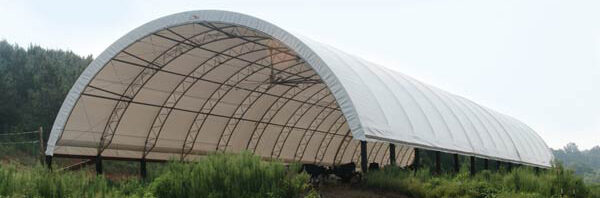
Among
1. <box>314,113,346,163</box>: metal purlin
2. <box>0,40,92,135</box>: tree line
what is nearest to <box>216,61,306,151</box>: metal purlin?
<box>314,113,346,163</box>: metal purlin

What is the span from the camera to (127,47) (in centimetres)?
2259

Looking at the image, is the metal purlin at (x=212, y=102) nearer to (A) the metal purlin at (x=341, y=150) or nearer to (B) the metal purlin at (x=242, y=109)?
(B) the metal purlin at (x=242, y=109)

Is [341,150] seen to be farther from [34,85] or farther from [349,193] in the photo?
[34,85]

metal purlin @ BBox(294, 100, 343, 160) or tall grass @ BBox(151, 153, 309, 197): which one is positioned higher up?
metal purlin @ BBox(294, 100, 343, 160)

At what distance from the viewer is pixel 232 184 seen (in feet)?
50.5

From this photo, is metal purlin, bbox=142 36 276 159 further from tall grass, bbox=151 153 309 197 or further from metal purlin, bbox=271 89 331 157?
tall grass, bbox=151 153 309 197

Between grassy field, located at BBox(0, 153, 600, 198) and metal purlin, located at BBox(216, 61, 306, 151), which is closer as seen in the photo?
grassy field, located at BBox(0, 153, 600, 198)

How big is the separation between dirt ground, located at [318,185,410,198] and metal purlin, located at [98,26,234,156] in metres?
8.77

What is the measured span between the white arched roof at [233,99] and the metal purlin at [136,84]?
0.15 feet

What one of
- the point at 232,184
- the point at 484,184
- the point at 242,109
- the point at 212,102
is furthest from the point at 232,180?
the point at 242,109

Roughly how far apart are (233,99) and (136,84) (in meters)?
6.90

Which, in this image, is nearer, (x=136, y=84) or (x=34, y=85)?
(x=136, y=84)

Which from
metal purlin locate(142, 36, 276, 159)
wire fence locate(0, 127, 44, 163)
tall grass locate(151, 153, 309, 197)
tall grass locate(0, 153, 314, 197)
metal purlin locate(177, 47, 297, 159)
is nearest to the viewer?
tall grass locate(0, 153, 314, 197)

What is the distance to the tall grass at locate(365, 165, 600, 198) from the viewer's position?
19.2 m
